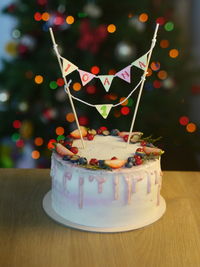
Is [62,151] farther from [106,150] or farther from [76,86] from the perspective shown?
[76,86]

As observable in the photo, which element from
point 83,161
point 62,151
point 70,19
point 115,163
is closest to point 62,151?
point 62,151

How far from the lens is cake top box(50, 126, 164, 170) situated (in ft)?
6.27

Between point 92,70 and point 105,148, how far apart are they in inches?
35.3

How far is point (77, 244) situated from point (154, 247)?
272 mm

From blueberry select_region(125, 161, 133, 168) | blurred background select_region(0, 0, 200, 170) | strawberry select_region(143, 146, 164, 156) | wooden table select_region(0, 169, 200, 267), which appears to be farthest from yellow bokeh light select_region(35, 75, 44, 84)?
blueberry select_region(125, 161, 133, 168)

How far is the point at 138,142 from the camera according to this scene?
7.16ft

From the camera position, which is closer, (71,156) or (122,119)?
(71,156)

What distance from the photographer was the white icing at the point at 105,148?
202 cm

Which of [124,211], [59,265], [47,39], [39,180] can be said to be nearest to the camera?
[59,265]

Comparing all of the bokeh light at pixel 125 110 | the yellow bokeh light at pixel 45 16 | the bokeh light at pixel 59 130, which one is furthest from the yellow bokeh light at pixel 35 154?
the yellow bokeh light at pixel 45 16

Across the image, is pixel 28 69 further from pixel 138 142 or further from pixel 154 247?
pixel 154 247

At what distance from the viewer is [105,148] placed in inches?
82.7

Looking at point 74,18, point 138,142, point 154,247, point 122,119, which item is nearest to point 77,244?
point 154,247

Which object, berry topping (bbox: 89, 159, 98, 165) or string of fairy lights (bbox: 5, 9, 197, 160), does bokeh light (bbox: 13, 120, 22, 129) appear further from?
berry topping (bbox: 89, 159, 98, 165)
